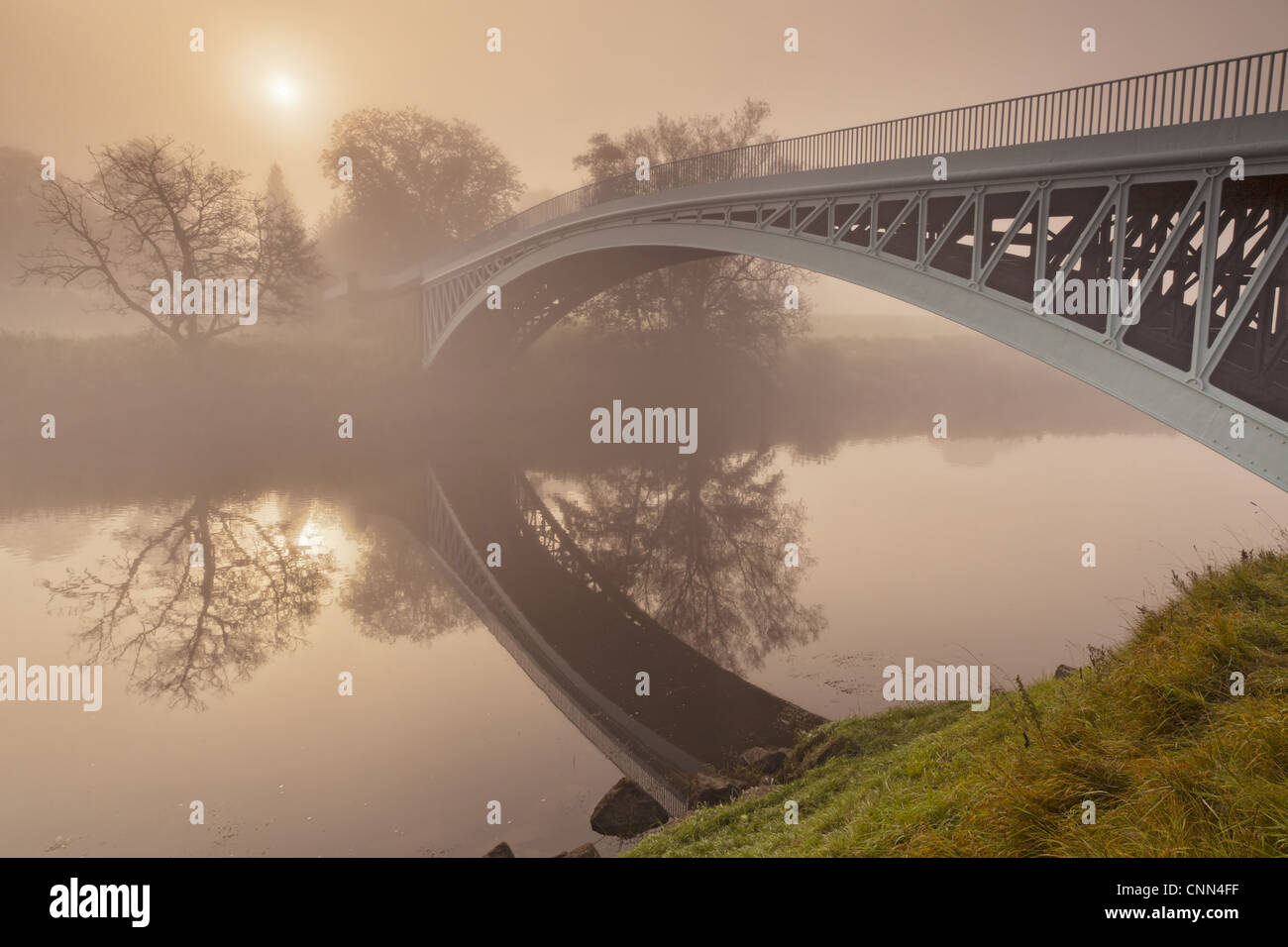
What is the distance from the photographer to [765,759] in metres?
8.72

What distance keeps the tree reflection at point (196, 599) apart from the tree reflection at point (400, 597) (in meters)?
0.84

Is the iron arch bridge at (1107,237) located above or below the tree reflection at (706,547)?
above

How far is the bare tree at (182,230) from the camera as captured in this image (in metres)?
32.1

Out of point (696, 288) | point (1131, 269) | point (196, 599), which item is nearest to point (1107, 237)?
point (1131, 269)

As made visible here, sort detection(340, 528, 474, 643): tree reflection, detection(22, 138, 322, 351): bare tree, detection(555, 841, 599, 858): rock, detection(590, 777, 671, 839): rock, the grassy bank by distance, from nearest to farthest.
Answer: the grassy bank → detection(555, 841, 599, 858): rock → detection(590, 777, 671, 839): rock → detection(340, 528, 474, 643): tree reflection → detection(22, 138, 322, 351): bare tree

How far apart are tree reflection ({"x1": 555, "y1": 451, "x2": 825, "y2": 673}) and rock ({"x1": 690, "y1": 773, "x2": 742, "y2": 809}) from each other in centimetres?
378

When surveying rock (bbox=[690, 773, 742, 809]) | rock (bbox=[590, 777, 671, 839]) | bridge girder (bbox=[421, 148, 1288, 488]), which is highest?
bridge girder (bbox=[421, 148, 1288, 488])

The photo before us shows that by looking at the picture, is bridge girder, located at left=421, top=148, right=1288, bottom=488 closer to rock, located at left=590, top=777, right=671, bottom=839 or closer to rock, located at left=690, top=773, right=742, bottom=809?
rock, located at left=690, top=773, right=742, bottom=809

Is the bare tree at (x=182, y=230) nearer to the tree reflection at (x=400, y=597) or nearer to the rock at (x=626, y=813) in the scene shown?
the tree reflection at (x=400, y=597)

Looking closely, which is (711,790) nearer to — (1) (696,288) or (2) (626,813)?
(2) (626,813)

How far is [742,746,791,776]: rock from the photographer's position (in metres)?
8.55

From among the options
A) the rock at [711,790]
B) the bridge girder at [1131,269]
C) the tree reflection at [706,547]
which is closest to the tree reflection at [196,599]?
the tree reflection at [706,547]

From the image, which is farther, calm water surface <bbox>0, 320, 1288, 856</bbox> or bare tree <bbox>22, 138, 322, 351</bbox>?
bare tree <bbox>22, 138, 322, 351</bbox>

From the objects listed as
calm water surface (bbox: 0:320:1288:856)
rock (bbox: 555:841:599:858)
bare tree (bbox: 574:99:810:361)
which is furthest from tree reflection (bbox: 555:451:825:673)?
bare tree (bbox: 574:99:810:361)
